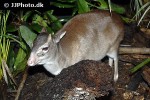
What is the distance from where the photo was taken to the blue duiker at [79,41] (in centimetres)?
598

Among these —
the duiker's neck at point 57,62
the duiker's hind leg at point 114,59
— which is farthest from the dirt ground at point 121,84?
the duiker's neck at point 57,62

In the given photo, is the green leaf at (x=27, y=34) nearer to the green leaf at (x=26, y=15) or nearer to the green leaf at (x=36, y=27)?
the green leaf at (x=36, y=27)

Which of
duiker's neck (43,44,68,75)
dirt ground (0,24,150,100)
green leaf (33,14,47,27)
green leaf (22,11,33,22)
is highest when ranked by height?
green leaf (22,11,33,22)

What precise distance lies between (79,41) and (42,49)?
2.90 feet

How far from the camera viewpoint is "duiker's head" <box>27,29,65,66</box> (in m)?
5.84

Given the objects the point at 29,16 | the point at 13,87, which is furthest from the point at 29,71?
the point at 29,16

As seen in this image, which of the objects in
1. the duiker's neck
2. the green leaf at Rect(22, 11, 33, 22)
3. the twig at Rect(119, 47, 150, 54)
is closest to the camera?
the duiker's neck

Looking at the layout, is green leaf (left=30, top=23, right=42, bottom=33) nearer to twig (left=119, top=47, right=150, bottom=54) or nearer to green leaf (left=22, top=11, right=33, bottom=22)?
green leaf (left=22, top=11, right=33, bottom=22)

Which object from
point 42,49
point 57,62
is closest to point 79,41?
point 57,62

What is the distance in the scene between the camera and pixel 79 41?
6.62 meters

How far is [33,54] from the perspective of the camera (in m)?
5.84

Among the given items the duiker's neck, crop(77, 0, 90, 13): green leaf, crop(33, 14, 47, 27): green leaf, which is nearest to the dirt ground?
the duiker's neck

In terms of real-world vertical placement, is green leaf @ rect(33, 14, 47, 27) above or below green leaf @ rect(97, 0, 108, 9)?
below

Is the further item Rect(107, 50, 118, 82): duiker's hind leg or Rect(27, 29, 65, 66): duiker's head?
Rect(107, 50, 118, 82): duiker's hind leg
